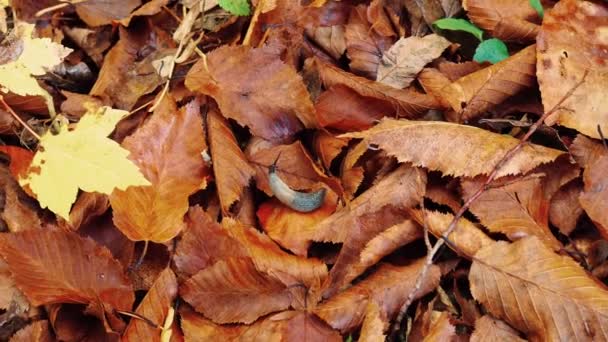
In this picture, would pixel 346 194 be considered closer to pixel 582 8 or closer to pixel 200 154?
pixel 200 154

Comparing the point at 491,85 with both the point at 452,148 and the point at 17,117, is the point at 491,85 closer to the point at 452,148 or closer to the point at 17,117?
the point at 452,148

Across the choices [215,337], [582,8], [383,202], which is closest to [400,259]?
[383,202]

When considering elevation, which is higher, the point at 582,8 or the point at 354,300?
the point at 582,8

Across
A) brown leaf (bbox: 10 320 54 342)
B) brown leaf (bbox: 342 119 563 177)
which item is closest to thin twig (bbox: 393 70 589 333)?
brown leaf (bbox: 342 119 563 177)

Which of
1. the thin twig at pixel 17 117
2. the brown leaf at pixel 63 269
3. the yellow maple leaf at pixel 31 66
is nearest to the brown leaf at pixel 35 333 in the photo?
the brown leaf at pixel 63 269

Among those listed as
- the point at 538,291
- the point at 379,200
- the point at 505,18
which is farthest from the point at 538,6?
the point at 538,291

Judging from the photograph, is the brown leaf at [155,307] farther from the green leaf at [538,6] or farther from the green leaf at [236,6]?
the green leaf at [538,6]
